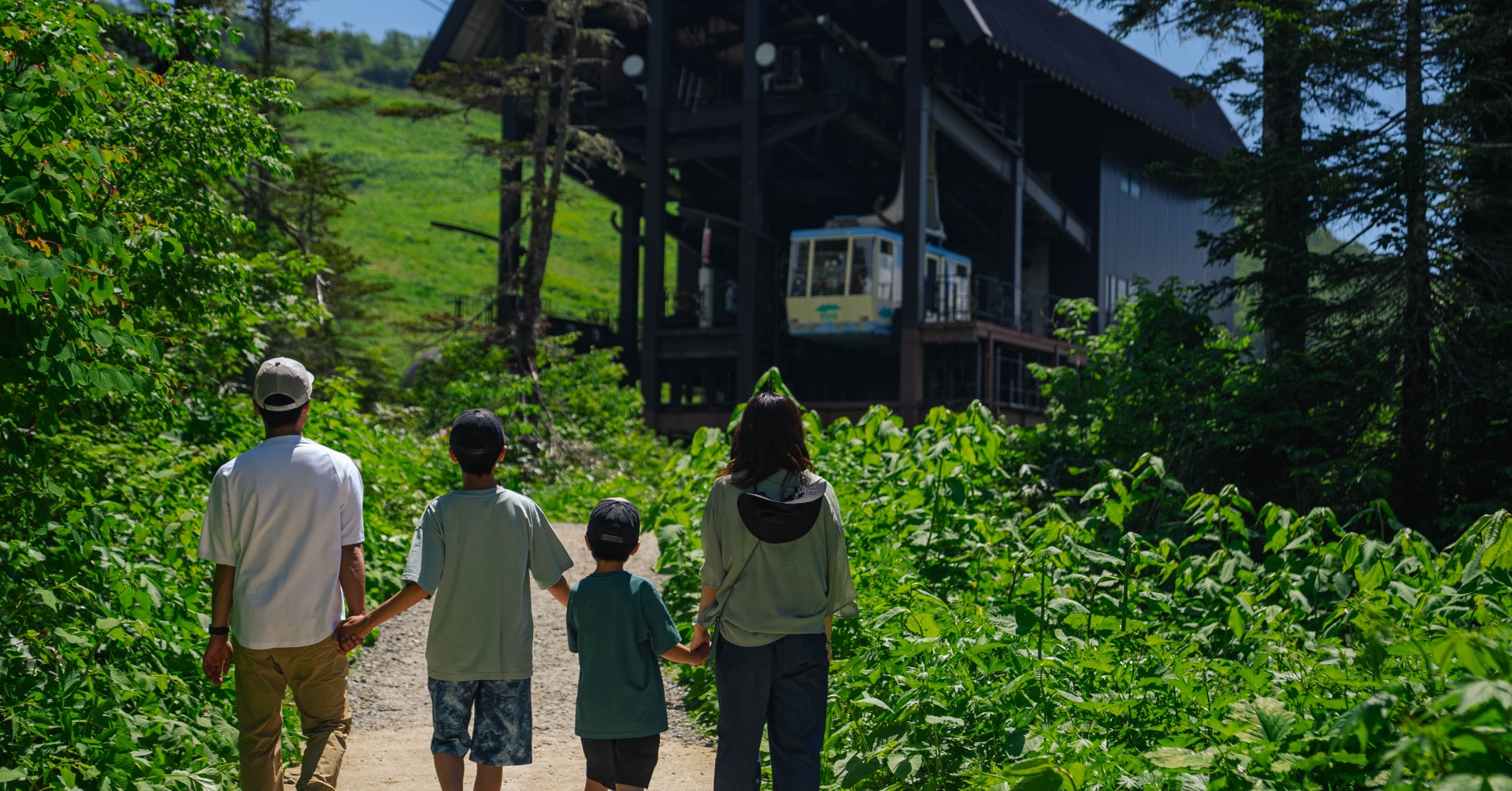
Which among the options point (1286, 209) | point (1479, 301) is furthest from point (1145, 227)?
point (1479, 301)

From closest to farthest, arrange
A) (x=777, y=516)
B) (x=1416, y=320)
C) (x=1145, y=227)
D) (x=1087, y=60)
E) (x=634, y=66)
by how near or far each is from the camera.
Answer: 1. (x=777, y=516)
2. (x=1416, y=320)
3. (x=634, y=66)
4. (x=1087, y=60)
5. (x=1145, y=227)

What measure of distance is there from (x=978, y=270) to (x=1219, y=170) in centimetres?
2588

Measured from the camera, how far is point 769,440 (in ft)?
16.1

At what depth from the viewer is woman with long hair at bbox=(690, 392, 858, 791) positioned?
16.0 ft

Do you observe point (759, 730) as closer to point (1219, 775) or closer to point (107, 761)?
point (1219, 775)

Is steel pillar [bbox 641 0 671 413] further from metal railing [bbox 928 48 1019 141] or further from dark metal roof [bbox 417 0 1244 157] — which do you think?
metal railing [bbox 928 48 1019 141]

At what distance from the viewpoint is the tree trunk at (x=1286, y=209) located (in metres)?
12.1

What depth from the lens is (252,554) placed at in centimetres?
501

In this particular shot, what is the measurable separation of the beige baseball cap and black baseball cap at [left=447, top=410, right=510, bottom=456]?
584 millimetres

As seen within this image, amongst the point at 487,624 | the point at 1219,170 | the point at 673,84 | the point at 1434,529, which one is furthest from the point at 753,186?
the point at 487,624

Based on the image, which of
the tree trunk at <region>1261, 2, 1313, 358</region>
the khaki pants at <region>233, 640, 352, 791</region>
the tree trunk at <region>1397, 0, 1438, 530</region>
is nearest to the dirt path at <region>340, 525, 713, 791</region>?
the khaki pants at <region>233, 640, 352, 791</region>

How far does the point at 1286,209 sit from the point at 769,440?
9.62m

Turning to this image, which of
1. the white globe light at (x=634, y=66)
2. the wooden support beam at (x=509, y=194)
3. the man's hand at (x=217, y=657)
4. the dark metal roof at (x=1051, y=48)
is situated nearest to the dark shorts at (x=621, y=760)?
the man's hand at (x=217, y=657)

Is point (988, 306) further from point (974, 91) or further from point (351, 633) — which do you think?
point (351, 633)
